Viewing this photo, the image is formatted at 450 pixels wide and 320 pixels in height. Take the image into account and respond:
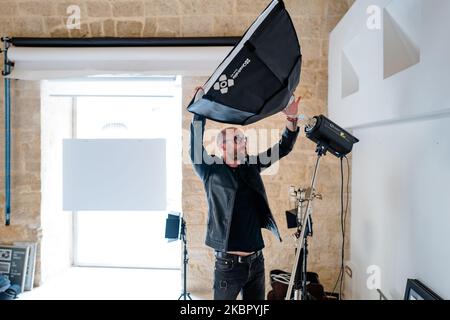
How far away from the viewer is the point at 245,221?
5.23ft

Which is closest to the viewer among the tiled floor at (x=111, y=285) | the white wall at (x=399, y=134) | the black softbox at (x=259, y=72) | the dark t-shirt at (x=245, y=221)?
the white wall at (x=399, y=134)

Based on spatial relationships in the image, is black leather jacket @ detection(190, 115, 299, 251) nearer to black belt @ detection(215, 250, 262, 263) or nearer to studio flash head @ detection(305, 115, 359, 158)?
black belt @ detection(215, 250, 262, 263)

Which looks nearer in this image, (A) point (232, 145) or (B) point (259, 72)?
(B) point (259, 72)

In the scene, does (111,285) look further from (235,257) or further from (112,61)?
(112,61)

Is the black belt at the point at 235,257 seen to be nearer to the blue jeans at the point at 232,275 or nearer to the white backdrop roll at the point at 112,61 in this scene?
the blue jeans at the point at 232,275

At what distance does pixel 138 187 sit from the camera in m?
2.45

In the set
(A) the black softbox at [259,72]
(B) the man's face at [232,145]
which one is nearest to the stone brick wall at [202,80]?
(B) the man's face at [232,145]

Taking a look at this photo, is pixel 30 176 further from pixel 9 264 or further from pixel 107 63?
pixel 107 63

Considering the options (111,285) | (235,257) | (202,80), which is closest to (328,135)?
(235,257)

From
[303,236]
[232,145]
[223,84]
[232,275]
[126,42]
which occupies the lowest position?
[232,275]

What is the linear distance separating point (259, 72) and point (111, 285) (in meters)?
2.17

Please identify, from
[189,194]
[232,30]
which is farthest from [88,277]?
[232,30]

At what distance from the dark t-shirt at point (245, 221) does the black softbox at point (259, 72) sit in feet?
1.46

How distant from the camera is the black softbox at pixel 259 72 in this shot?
122cm
